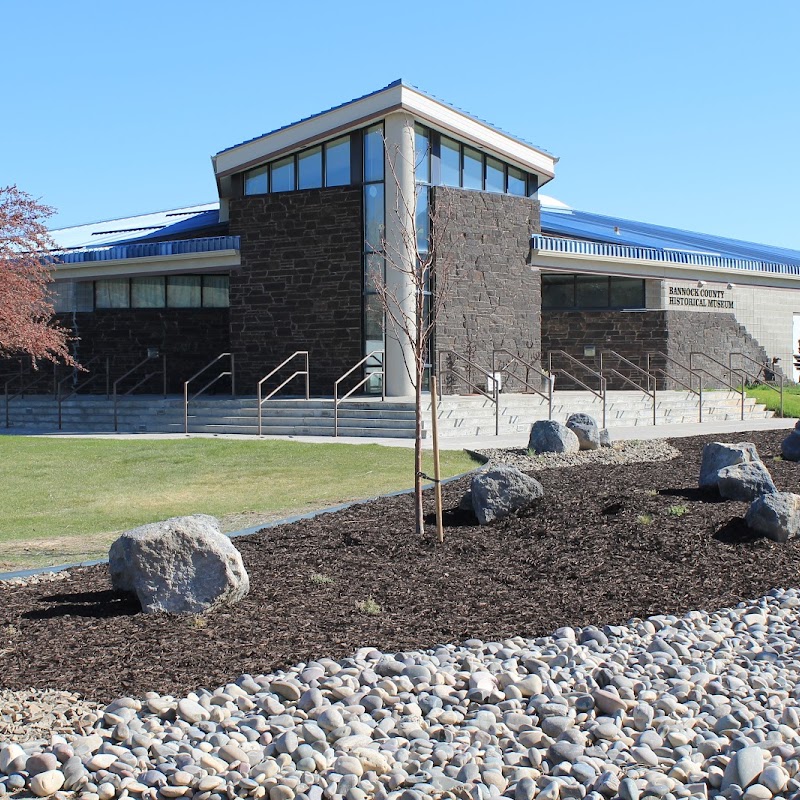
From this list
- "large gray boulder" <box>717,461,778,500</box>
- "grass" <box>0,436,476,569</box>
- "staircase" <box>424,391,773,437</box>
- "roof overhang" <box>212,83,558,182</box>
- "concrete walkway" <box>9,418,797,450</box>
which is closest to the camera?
"large gray boulder" <box>717,461,778,500</box>

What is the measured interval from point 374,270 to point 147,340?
9.45 metres

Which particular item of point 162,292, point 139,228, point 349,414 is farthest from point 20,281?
point 139,228

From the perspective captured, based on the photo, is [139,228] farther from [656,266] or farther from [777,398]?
[777,398]

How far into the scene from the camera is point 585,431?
15.4m

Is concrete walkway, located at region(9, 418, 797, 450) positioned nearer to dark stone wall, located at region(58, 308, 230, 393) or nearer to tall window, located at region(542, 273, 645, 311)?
dark stone wall, located at region(58, 308, 230, 393)

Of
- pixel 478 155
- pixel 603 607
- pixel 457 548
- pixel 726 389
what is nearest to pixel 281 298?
pixel 478 155

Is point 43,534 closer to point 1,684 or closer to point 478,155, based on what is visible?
point 1,684

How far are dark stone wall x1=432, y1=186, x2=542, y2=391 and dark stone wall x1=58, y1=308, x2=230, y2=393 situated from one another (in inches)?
308

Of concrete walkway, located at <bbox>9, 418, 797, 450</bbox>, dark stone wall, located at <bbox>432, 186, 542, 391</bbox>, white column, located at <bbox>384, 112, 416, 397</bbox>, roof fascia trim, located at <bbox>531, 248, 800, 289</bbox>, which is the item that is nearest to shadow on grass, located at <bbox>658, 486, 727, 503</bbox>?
concrete walkway, located at <bbox>9, 418, 797, 450</bbox>

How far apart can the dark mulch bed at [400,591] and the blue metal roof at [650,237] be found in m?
23.7

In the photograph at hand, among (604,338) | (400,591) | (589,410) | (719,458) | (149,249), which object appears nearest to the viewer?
(400,591)

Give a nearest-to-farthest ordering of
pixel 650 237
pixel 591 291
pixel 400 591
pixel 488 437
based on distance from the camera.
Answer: pixel 400 591 → pixel 488 437 → pixel 591 291 → pixel 650 237

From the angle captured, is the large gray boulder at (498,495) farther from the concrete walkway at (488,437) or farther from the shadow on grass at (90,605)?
the concrete walkway at (488,437)

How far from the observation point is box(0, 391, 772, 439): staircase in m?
20.5
